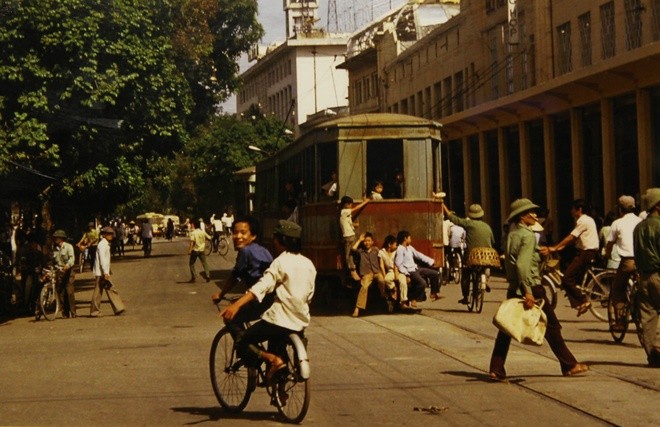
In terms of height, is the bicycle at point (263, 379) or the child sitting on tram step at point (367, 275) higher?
the child sitting on tram step at point (367, 275)

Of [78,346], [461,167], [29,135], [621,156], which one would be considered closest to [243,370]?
[78,346]

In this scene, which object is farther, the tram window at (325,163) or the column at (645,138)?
the column at (645,138)

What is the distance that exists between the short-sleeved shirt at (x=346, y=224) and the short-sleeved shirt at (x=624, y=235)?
22.6ft

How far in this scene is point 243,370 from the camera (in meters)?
11.2

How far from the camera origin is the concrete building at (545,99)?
3434cm

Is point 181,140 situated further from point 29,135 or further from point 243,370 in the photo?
point 243,370

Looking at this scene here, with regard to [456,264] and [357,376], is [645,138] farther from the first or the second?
[357,376]

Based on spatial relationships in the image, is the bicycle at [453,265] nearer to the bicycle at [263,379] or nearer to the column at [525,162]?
the column at [525,162]

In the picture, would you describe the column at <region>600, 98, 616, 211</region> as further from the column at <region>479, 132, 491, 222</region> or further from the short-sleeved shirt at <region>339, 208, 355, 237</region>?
the short-sleeved shirt at <region>339, 208, 355, 237</region>

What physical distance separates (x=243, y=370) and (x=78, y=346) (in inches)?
344

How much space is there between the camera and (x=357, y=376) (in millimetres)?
14250

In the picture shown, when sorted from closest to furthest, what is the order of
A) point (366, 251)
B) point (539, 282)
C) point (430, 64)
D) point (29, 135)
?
point (539, 282) → point (366, 251) → point (29, 135) → point (430, 64)

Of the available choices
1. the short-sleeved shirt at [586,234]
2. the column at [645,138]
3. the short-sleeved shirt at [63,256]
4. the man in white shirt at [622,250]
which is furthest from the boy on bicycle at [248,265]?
the column at [645,138]

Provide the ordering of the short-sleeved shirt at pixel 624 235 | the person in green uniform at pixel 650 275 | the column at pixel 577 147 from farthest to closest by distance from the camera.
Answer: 1. the column at pixel 577 147
2. the short-sleeved shirt at pixel 624 235
3. the person in green uniform at pixel 650 275
